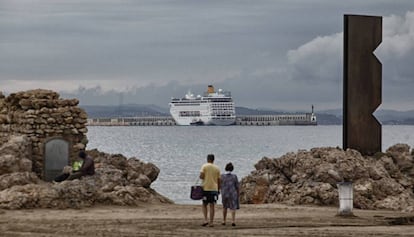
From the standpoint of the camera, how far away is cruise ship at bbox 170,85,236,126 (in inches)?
6442

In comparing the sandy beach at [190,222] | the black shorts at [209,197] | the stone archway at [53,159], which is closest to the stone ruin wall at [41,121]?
the stone archway at [53,159]

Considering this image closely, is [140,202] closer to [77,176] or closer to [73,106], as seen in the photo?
[77,176]

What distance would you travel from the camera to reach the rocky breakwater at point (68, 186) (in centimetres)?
2124

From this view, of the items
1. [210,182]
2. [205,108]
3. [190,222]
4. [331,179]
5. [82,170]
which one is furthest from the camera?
[205,108]

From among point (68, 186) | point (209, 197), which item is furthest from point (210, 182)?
point (68, 186)

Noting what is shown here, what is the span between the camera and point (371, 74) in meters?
27.5

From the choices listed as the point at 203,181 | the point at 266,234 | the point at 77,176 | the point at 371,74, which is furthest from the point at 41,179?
the point at 371,74

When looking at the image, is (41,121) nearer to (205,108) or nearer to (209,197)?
(209,197)

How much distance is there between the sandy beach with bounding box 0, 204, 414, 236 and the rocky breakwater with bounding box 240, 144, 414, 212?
101 cm

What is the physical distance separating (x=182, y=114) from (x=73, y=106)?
475 ft

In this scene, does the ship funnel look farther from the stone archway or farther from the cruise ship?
the stone archway

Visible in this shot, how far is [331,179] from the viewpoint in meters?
23.9

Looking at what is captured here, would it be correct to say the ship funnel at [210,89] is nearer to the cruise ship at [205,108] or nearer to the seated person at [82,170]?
the cruise ship at [205,108]

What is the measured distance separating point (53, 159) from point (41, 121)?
965mm
